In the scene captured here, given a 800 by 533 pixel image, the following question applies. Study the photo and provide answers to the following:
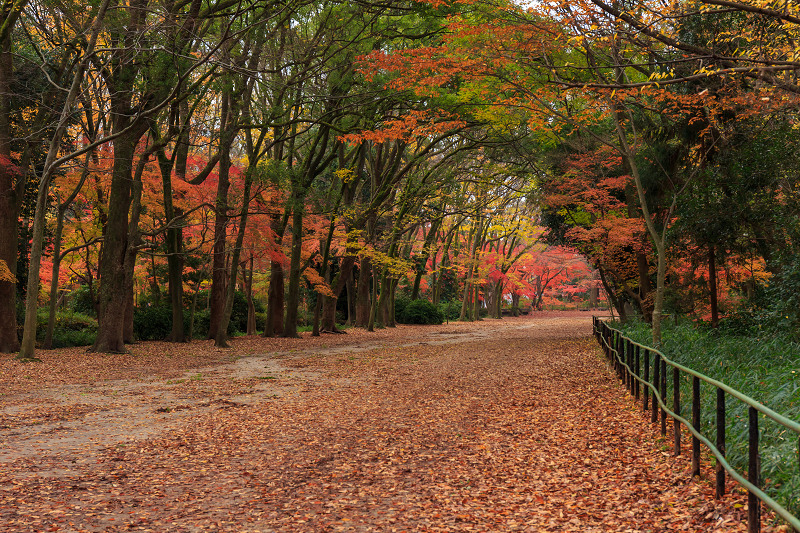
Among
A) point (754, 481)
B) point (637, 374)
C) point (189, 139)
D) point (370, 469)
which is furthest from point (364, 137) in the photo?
point (754, 481)

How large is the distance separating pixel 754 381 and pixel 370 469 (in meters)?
4.95

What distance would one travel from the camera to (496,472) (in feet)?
20.1

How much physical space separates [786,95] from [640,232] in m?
7.83

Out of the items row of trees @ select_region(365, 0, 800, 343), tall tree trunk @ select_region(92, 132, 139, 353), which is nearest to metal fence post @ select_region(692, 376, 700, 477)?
row of trees @ select_region(365, 0, 800, 343)

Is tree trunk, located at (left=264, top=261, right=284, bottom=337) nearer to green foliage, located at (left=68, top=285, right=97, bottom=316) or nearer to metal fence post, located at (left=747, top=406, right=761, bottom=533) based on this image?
green foliage, located at (left=68, top=285, right=97, bottom=316)

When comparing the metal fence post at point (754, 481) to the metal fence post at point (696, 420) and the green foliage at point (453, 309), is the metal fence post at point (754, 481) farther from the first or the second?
the green foliage at point (453, 309)

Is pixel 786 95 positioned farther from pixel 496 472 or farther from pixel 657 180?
pixel 496 472

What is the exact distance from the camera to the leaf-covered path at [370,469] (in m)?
4.76

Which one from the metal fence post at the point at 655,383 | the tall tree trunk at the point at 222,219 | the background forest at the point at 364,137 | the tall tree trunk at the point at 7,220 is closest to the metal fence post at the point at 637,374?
the metal fence post at the point at 655,383

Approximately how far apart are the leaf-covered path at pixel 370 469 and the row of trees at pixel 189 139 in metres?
7.29

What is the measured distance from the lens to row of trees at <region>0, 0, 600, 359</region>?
1466cm

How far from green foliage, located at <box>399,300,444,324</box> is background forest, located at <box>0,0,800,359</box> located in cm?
1072

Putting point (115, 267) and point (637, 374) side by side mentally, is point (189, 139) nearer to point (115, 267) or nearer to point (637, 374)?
point (115, 267)

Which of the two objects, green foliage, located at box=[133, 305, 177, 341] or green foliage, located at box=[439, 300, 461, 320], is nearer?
green foliage, located at box=[133, 305, 177, 341]
